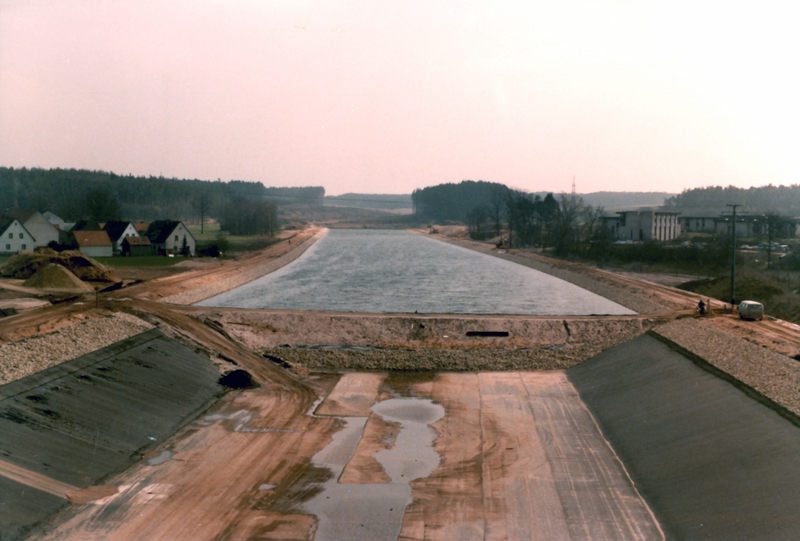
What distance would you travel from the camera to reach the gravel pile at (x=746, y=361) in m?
21.8

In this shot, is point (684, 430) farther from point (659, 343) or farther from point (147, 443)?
point (147, 443)

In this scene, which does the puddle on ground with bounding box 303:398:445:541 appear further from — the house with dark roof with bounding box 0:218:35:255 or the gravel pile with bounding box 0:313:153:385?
the house with dark roof with bounding box 0:218:35:255

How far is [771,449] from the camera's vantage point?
57.9ft

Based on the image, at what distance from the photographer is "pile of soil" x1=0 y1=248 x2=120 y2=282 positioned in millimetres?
58469

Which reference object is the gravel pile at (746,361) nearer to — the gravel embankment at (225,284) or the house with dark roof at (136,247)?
the gravel embankment at (225,284)

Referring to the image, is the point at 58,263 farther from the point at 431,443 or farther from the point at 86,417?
the point at 431,443

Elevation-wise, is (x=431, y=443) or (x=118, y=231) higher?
(x=118, y=231)

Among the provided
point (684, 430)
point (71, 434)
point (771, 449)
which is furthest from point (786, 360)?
point (71, 434)

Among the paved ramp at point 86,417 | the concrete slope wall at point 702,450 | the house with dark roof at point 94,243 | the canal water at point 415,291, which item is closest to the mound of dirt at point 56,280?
the canal water at point 415,291

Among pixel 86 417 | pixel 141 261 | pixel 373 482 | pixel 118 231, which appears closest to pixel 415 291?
pixel 141 261

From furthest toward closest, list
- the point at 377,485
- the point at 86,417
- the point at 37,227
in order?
the point at 37,227
the point at 86,417
the point at 377,485

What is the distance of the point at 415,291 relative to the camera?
226ft

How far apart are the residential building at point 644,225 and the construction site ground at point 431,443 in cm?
8332

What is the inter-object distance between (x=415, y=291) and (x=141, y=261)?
120 ft
